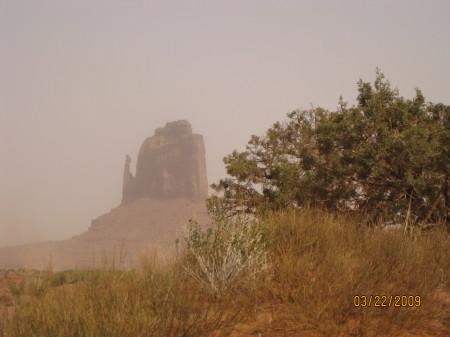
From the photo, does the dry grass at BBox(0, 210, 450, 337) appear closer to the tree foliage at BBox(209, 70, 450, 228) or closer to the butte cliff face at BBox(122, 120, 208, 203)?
the tree foliage at BBox(209, 70, 450, 228)

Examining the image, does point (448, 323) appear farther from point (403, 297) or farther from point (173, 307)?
point (173, 307)

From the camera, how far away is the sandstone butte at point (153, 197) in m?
125

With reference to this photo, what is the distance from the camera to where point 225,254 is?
18.8ft

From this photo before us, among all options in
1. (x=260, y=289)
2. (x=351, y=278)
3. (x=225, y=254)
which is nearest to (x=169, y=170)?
(x=225, y=254)

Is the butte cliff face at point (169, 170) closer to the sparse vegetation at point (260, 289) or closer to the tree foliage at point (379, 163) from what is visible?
the tree foliage at point (379, 163)

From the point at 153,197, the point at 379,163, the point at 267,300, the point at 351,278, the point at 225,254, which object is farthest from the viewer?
the point at 153,197

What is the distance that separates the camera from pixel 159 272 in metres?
5.27

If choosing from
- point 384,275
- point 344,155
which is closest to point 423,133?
point 344,155
